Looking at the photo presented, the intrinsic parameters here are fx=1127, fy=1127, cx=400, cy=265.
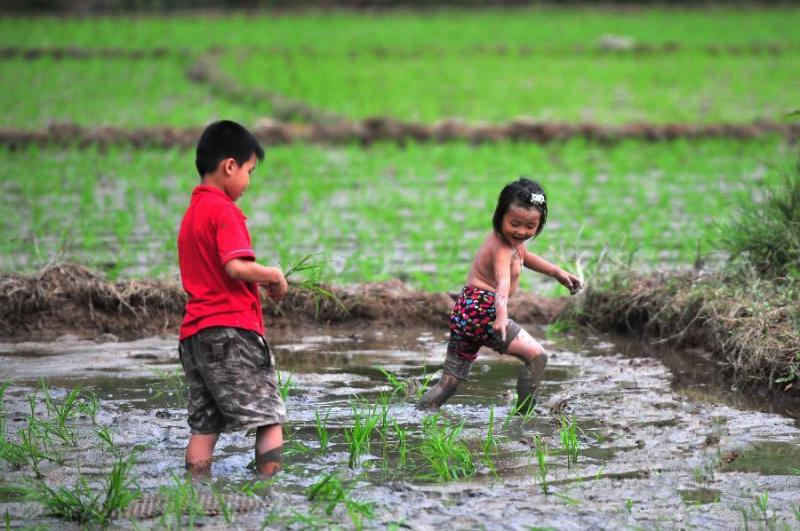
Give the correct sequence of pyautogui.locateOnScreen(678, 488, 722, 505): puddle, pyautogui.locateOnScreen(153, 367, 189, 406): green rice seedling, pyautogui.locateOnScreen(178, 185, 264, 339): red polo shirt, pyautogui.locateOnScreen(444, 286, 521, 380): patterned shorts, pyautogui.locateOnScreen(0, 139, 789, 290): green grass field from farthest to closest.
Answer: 1. pyautogui.locateOnScreen(0, 139, 789, 290): green grass field
2. pyautogui.locateOnScreen(153, 367, 189, 406): green rice seedling
3. pyautogui.locateOnScreen(444, 286, 521, 380): patterned shorts
4. pyautogui.locateOnScreen(178, 185, 264, 339): red polo shirt
5. pyautogui.locateOnScreen(678, 488, 722, 505): puddle

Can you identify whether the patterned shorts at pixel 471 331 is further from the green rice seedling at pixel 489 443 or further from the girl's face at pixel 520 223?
the green rice seedling at pixel 489 443

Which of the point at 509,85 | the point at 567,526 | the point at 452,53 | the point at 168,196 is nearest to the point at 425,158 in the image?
the point at 168,196

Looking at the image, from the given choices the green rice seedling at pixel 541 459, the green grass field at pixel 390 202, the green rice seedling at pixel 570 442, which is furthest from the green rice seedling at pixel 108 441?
the green grass field at pixel 390 202

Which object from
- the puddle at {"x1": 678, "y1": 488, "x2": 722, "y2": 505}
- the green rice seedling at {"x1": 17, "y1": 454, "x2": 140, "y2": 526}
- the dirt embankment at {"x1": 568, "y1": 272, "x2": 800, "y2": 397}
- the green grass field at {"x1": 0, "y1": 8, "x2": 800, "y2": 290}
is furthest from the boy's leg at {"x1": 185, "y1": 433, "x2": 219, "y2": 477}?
the green grass field at {"x1": 0, "y1": 8, "x2": 800, "y2": 290}

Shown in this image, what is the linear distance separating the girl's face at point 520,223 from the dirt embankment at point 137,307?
1.79 metres

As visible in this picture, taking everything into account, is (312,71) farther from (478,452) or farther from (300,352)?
A: (478,452)

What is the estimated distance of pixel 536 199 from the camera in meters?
4.73

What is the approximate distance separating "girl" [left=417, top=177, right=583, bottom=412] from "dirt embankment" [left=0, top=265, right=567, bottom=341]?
1.53 meters

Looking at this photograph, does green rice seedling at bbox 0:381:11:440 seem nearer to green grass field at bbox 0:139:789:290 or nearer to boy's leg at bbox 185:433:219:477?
boy's leg at bbox 185:433:219:477

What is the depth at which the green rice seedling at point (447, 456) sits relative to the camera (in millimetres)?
4020

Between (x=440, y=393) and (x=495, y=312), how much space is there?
1.42 feet

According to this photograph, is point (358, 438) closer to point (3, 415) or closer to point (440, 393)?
point (440, 393)

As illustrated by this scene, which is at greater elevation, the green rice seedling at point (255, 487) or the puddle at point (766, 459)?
the puddle at point (766, 459)

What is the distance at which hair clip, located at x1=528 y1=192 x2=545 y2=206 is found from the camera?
15.5ft
